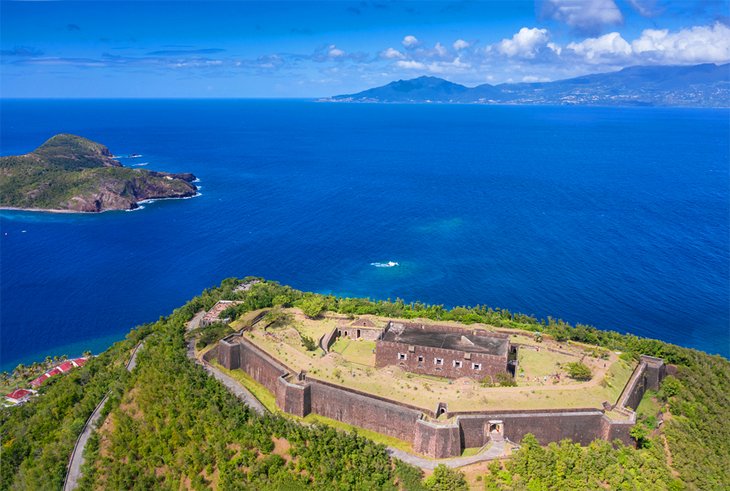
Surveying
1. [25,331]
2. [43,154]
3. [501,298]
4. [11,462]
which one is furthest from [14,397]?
[43,154]

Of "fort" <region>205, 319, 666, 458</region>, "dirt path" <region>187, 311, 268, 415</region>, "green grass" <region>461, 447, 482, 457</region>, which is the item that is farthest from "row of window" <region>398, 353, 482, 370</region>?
"dirt path" <region>187, 311, 268, 415</region>

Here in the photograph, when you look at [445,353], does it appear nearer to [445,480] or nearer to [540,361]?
[540,361]

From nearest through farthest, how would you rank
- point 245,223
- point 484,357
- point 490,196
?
point 484,357 → point 245,223 → point 490,196

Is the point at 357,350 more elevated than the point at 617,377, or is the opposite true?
the point at 617,377

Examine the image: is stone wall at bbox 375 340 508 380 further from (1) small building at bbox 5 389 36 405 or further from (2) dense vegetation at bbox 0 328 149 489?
(1) small building at bbox 5 389 36 405

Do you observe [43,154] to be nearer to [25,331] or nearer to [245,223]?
[245,223]

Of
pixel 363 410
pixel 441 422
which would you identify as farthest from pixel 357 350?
pixel 441 422

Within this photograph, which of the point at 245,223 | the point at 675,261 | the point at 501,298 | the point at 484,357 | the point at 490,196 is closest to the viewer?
the point at 484,357
